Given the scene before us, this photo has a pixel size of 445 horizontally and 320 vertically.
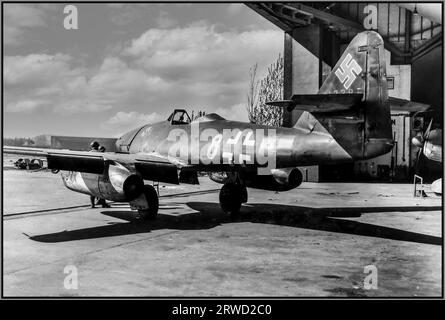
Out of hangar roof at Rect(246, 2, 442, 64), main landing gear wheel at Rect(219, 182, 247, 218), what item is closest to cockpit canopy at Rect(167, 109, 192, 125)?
main landing gear wheel at Rect(219, 182, 247, 218)

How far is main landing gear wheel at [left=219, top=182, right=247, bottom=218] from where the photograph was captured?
12672mm

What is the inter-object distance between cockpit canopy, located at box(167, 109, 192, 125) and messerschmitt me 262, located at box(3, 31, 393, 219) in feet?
0.11

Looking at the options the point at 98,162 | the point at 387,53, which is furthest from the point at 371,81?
the point at 387,53

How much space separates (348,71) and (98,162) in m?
6.52

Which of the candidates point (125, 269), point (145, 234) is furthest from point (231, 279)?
point (145, 234)

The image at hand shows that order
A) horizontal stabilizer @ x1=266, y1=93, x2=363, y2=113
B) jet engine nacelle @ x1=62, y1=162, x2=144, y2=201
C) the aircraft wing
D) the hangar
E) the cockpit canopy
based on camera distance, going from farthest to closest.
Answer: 1. the hangar
2. the cockpit canopy
3. jet engine nacelle @ x1=62, y1=162, x2=144, y2=201
4. the aircraft wing
5. horizontal stabilizer @ x1=266, y1=93, x2=363, y2=113

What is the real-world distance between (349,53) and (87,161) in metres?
6.88

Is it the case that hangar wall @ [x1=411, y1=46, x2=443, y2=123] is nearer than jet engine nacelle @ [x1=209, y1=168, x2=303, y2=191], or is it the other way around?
jet engine nacelle @ [x1=209, y1=168, x2=303, y2=191]

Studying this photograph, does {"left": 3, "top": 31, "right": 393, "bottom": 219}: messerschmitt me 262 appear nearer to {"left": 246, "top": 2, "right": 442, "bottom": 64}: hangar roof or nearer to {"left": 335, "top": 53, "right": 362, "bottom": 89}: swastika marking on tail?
{"left": 335, "top": 53, "right": 362, "bottom": 89}: swastika marking on tail

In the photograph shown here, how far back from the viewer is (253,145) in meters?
10.8

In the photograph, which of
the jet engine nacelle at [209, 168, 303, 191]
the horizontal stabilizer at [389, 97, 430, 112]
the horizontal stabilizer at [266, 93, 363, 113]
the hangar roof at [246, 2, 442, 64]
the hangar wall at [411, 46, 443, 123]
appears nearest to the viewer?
the horizontal stabilizer at [266, 93, 363, 113]

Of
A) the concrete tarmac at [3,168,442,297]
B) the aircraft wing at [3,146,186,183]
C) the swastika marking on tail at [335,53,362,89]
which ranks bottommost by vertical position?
the concrete tarmac at [3,168,442,297]

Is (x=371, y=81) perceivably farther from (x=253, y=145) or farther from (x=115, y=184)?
(x=115, y=184)

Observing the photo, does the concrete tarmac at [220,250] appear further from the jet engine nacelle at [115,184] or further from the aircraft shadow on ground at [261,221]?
the jet engine nacelle at [115,184]
